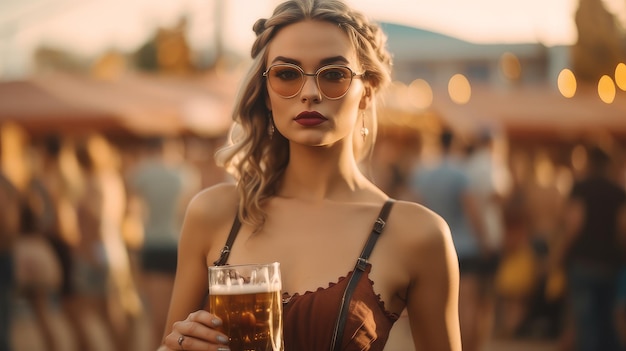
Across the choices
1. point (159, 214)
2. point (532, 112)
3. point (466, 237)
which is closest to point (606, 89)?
point (532, 112)

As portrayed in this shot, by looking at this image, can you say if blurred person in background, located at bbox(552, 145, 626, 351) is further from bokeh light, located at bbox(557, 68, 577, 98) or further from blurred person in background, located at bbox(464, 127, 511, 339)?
bokeh light, located at bbox(557, 68, 577, 98)

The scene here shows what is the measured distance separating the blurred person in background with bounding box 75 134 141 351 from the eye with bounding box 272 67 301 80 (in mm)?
6203

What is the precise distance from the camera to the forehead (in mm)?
2939

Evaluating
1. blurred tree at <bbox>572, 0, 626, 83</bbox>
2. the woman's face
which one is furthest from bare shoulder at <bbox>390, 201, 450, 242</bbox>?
blurred tree at <bbox>572, 0, 626, 83</bbox>

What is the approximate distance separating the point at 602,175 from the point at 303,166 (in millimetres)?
6343

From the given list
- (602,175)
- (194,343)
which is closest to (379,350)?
(194,343)

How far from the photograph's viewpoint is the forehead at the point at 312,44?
2.94 meters

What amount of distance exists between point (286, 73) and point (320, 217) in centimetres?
40

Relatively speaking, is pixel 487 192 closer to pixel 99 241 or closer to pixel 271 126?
pixel 99 241

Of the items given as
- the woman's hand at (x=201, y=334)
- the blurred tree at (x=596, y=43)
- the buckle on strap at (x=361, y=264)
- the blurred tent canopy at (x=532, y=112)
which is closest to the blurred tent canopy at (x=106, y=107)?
the blurred tent canopy at (x=532, y=112)

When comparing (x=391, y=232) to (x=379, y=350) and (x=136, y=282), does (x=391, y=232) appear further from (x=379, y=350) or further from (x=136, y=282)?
(x=136, y=282)

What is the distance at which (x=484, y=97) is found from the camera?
18250 millimetres

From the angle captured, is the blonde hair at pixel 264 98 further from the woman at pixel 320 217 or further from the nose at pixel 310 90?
the nose at pixel 310 90

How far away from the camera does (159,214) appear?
9.00 meters
